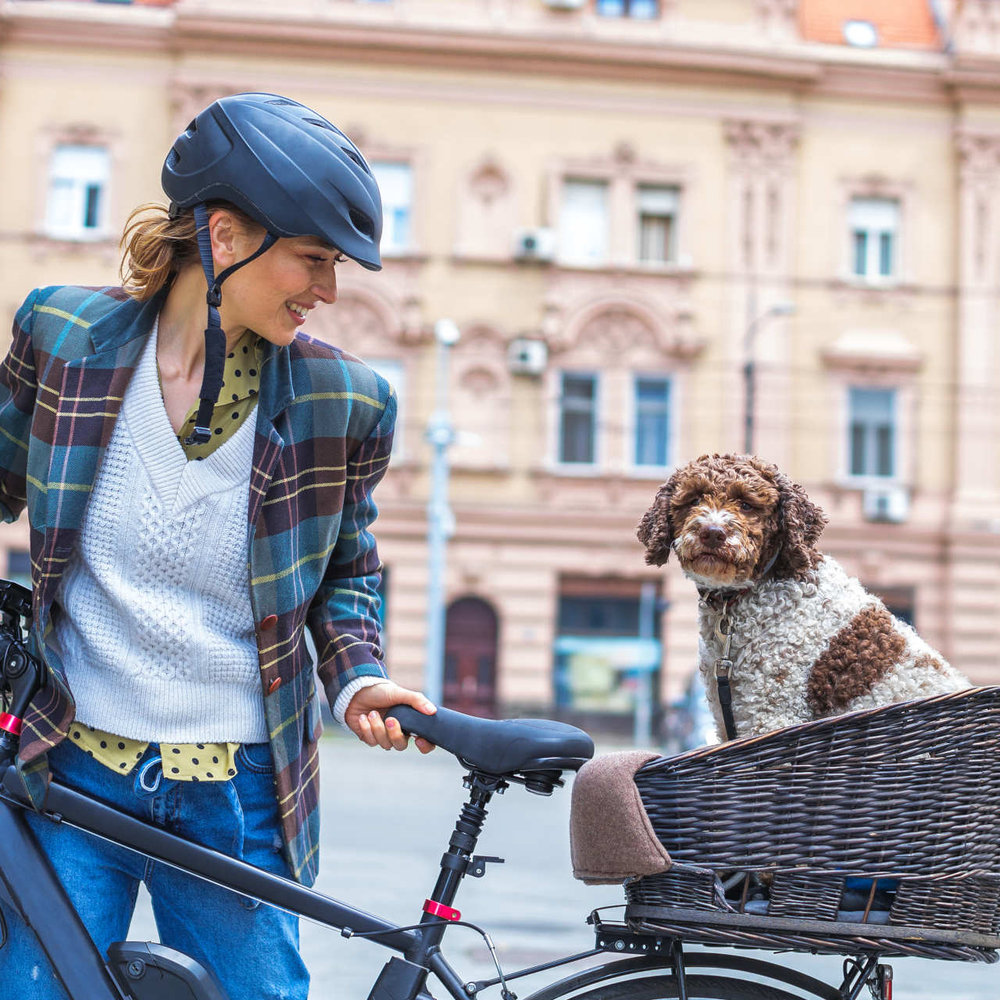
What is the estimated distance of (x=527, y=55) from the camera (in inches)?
959

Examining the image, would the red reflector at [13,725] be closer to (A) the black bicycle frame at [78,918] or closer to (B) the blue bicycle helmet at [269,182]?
(A) the black bicycle frame at [78,918]

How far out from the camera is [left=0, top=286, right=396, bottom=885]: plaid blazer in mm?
2309

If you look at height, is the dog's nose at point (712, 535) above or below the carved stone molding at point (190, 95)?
below

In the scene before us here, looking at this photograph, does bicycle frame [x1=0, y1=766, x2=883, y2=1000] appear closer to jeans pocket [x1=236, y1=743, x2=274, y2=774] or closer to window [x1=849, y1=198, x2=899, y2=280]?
jeans pocket [x1=236, y1=743, x2=274, y2=774]

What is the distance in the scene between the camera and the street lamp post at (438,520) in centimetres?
2289

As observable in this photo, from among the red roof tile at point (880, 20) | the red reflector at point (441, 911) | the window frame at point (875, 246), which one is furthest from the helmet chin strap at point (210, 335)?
the red roof tile at point (880, 20)

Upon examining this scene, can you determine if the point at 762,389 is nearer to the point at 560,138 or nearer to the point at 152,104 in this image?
the point at 560,138

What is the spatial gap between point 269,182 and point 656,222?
23133 millimetres

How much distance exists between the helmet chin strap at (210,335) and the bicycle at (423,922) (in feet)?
1.59

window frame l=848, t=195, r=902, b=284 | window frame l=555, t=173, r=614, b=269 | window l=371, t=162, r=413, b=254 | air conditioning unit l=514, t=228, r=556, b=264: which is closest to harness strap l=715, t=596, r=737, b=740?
air conditioning unit l=514, t=228, r=556, b=264

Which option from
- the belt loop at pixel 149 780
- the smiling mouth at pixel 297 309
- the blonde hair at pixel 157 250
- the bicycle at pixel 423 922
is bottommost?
the bicycle at pixel 423 922

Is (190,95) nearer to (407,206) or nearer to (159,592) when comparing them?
(407,206)

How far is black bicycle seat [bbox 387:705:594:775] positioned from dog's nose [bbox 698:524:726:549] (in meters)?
0.52

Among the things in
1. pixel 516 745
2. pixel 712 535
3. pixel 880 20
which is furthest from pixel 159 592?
pixel 880 20
